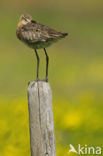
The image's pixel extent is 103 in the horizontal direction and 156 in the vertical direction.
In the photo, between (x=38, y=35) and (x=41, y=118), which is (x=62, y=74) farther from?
(x=41, y=118)

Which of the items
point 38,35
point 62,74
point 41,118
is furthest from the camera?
point 62,74

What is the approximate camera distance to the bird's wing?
7664 millimetres

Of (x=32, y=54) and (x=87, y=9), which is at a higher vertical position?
(x=87, y=9)

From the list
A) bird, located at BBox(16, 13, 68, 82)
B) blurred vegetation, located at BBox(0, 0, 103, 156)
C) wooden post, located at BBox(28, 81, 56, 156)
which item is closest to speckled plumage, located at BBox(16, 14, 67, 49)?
bird, located at BBox(16, 13, 68, 82)

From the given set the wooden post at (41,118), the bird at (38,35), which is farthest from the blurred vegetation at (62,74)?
the bird at (38,35)

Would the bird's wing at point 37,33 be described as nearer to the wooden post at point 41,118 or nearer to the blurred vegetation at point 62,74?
the wooden post at point 41,118

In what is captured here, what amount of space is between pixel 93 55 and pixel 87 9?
28.4ft

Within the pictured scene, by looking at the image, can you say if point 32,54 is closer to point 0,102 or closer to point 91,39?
point 91,39

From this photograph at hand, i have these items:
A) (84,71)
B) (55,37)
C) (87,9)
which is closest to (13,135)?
(55,37)

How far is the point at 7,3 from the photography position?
29734 millimetres

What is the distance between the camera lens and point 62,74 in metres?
18.5

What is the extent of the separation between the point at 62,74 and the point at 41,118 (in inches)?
438

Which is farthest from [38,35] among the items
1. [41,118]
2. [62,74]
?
[62,74]

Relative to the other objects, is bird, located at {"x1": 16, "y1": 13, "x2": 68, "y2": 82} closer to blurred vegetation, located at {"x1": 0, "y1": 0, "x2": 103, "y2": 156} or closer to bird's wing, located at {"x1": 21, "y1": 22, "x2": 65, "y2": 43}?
bird's wing, located at {"x1": 21, "y1": 22, "x2": 65, "y2": 43}
